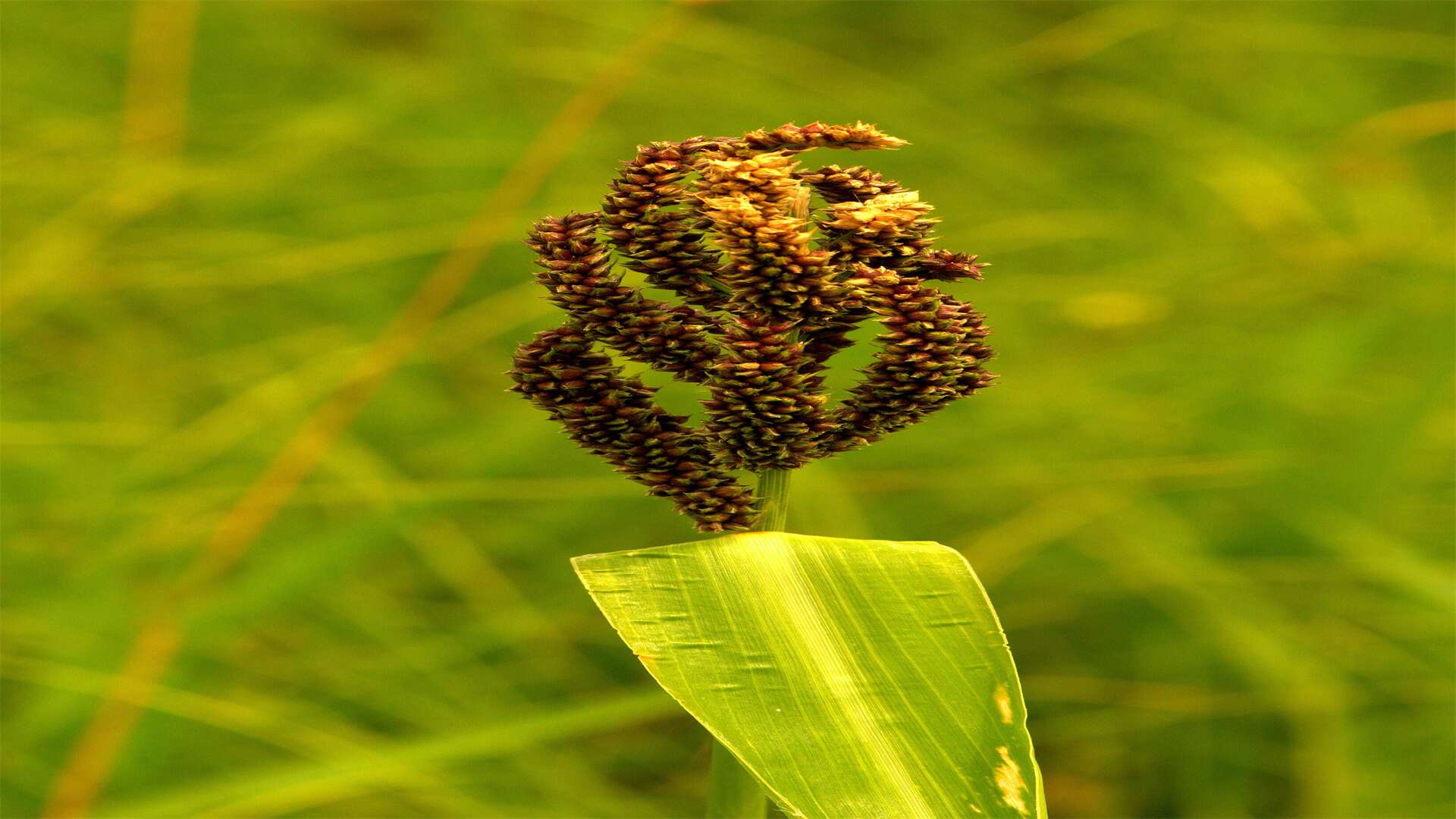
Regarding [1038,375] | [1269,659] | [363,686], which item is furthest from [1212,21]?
[363,686]

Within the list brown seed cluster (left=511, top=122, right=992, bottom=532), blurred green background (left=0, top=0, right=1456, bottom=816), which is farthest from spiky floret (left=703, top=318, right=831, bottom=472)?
blurred green background (left=0, top=0, right=1456, bottom=816)

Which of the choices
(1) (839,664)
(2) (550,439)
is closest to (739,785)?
(1) (839,664)

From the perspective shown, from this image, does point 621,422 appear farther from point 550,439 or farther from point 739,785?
point 550,439

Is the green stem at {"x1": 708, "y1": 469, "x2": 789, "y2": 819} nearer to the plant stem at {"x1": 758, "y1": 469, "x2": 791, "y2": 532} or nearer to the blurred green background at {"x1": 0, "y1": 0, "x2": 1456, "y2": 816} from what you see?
the plant stem at {"x1": 758, "y1": 469, "x2": 791, "y2": 532}

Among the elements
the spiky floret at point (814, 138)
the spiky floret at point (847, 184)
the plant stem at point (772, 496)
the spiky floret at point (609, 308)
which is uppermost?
the spiky floret at point (814, 138)

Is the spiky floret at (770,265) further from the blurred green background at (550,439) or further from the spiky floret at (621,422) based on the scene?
the blurred green background at (550,439)

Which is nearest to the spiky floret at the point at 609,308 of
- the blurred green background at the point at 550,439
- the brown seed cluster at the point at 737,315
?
the brown seed cluster at the point at 737,315

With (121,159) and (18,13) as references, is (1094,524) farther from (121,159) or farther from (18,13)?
(18,13)

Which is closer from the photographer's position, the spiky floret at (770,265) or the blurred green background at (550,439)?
the spiky floret at (770,265)
